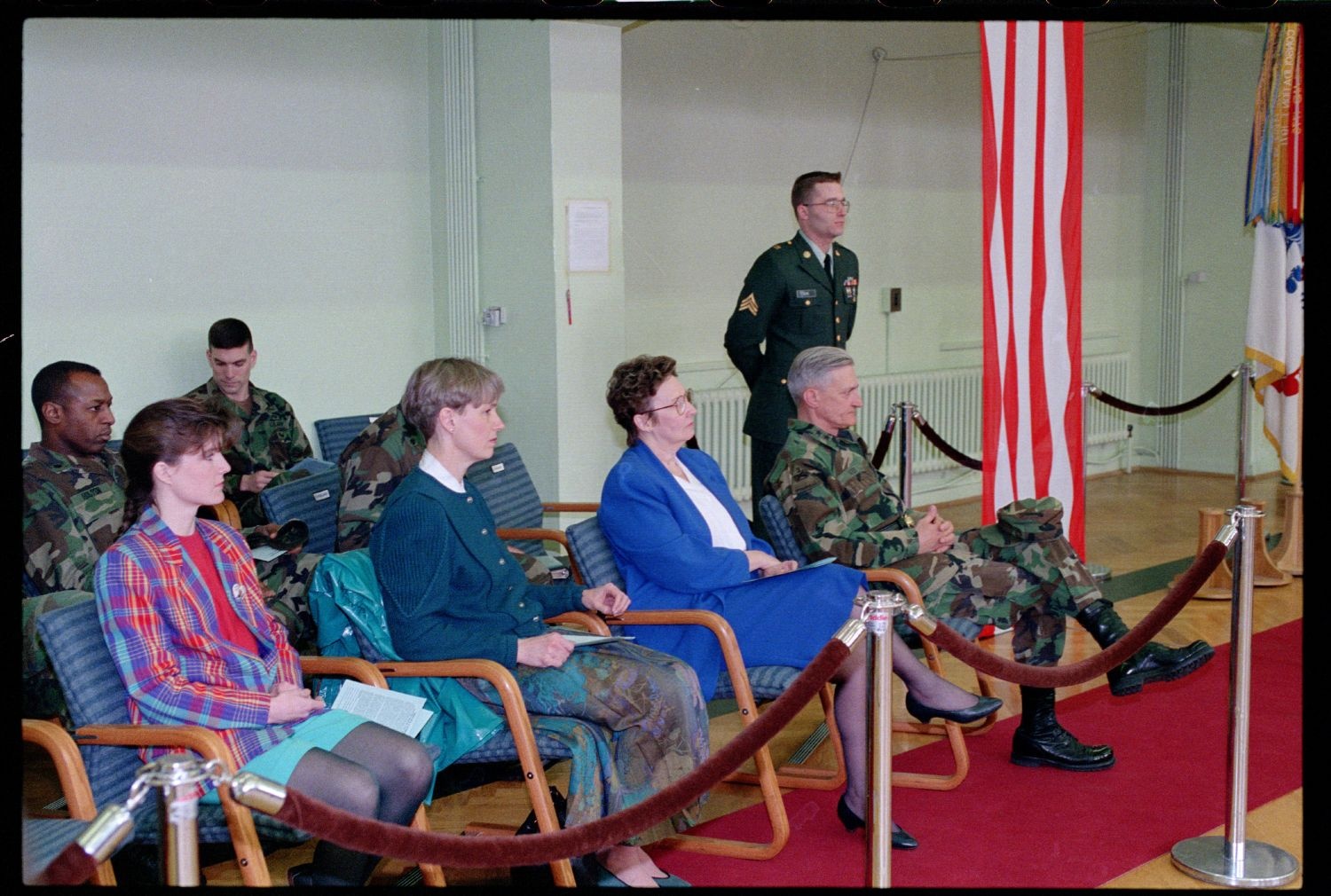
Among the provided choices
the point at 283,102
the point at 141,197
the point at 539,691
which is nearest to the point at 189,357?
the point at 141,197

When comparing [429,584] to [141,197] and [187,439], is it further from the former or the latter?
[141,197]

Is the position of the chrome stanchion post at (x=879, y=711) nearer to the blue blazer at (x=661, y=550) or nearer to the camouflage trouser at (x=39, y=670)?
the blue blazer at (x=661, y=550)

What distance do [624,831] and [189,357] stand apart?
3597 mm

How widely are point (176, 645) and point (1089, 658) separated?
1880mm

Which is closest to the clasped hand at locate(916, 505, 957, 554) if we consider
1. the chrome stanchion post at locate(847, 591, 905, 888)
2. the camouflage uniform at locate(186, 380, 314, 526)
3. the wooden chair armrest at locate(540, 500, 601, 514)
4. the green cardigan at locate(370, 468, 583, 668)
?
the wooden chair armrest at locate(540, 500, 601, 514)

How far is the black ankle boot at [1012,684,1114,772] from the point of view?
393 cm

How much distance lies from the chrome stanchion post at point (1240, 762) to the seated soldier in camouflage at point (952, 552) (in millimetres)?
623

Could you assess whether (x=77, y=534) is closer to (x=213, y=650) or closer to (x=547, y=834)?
(x=213, y=650)

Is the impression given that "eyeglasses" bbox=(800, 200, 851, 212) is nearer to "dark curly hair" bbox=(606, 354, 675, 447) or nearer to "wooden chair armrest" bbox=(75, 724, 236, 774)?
"dark curly hair" bbox=(606, 354, 675, 447)

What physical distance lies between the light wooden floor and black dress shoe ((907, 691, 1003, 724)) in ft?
1.53

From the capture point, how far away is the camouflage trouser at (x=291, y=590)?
3.70 metres

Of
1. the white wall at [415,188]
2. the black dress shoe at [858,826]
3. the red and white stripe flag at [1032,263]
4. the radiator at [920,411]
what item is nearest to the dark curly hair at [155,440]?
the white wall at [415,188]

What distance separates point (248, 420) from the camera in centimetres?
522

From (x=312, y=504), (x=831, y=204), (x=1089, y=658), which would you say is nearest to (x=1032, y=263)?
(x=831, y=204)
